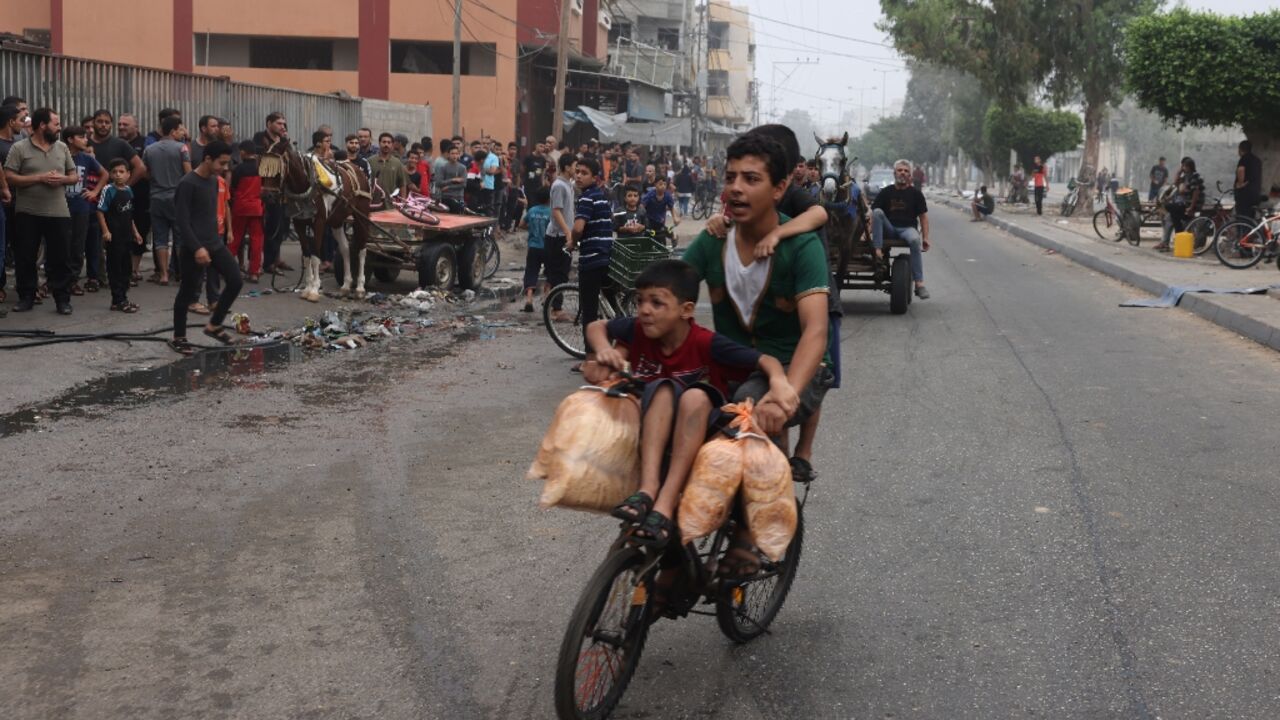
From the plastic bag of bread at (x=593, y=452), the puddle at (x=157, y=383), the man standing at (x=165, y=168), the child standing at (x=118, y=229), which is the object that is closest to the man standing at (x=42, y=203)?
the child standing at (x=118, y=229)

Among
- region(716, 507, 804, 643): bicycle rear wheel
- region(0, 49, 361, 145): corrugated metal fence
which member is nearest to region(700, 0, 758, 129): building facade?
region(0, 49, 361, 145): corrugated metal fence

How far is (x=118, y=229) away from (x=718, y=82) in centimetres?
9776

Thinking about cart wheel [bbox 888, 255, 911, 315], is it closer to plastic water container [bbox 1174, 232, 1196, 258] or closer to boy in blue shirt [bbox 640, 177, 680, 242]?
boy in blue shirt [bbox 640, 177, 680, 242]

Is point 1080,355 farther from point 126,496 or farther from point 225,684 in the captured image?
point 225,684

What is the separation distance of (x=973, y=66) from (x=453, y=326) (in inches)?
1350

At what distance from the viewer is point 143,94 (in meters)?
18.6

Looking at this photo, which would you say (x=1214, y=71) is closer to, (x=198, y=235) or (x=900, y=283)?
(x=900, y=283)

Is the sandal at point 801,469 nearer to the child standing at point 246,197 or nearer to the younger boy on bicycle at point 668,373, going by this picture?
the younger boy on bicycle at point 668,373

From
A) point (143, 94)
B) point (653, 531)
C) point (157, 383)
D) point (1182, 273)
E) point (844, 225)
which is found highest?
point (143, 94)

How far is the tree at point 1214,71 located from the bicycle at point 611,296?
49.9ft

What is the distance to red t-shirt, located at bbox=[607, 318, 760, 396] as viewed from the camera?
14.2 feet

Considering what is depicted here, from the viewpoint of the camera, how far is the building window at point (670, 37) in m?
77.8

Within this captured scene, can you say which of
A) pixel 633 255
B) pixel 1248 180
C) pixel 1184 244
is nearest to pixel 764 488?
pixel 633 255

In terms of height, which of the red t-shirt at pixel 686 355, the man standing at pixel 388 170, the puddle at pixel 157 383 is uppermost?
the man standing at pixel 388 170
